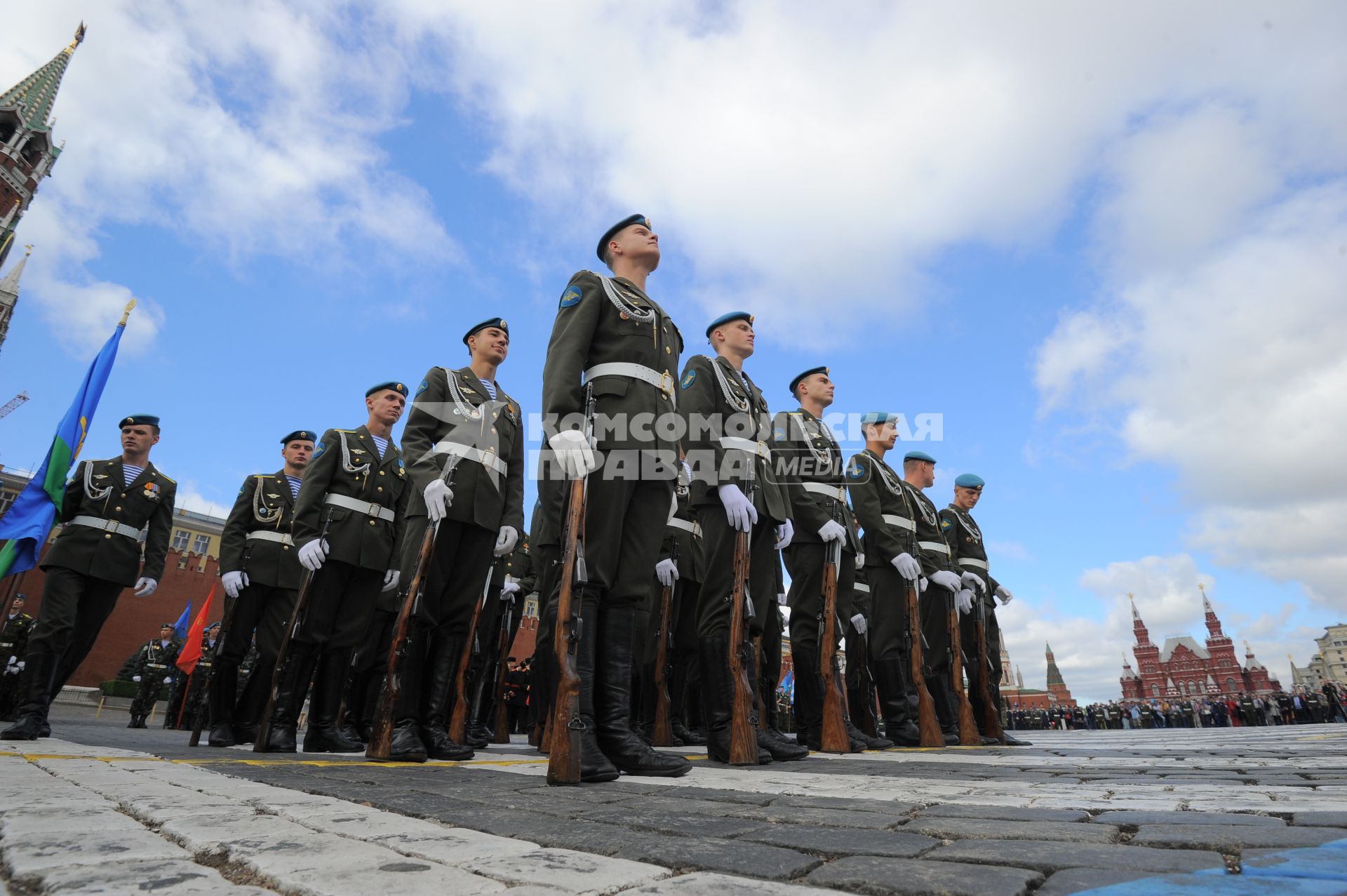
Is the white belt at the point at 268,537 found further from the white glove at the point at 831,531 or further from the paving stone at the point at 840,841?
the paving stone at the point at 840,841

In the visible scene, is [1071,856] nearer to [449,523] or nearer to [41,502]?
[449,523]

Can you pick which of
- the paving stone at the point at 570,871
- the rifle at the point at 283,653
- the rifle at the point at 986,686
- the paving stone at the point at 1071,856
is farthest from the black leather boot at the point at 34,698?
the rifle at the point at 986,686

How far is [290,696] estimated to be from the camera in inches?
201

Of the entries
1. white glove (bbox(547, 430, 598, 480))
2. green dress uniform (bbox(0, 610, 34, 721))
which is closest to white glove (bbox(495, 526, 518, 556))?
white glove (bbox(547, 430, 598, 480))

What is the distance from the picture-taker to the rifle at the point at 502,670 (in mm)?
9109

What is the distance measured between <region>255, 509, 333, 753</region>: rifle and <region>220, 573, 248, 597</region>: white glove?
1.25m

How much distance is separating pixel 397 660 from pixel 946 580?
534 cm

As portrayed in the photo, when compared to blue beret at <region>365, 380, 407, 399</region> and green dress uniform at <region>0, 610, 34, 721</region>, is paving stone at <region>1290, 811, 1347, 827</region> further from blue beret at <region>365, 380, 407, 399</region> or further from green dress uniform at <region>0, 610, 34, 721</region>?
green dress uniform at <region>0, 610, 34, 721</region>

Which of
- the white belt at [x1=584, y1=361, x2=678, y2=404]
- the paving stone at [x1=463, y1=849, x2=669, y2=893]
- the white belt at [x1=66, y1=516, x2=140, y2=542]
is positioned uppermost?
the white belt at [x1=584, y1=361, x2=678, y2=404]

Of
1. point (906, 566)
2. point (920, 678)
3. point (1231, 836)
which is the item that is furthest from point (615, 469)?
point (920, 678)

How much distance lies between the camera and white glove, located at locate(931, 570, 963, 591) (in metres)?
7.16

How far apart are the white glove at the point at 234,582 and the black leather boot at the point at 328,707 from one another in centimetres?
122

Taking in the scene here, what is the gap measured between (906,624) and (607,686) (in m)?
4.01

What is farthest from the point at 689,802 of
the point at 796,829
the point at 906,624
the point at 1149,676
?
the point at 1149,676
